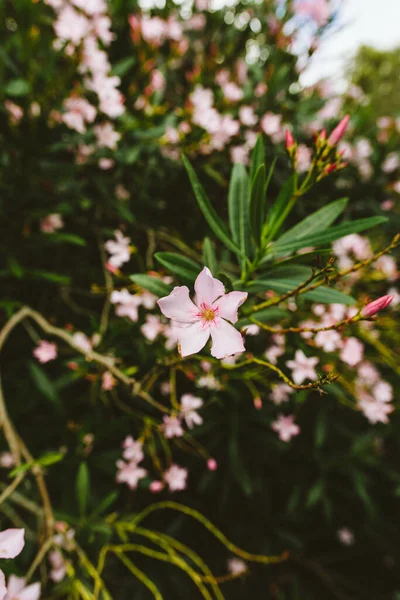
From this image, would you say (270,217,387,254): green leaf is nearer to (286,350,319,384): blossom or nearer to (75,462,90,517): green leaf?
(286,350,319,384): blossom

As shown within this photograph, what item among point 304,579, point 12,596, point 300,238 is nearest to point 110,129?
point 300,238

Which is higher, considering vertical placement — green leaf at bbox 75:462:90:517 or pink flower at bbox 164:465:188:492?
green leaf at bbox 75:462:90:517

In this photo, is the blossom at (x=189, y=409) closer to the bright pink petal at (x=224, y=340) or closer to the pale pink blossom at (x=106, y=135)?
the bright pink petal at (x=224, y=340)

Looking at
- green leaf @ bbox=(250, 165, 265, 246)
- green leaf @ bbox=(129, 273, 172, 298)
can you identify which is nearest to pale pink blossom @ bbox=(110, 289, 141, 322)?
green leaf @ bbox=(129, 273, 172, 298)

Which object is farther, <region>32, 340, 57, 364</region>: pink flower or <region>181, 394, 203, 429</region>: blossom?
<region>32, 340, 57, 364</region>: pink flower

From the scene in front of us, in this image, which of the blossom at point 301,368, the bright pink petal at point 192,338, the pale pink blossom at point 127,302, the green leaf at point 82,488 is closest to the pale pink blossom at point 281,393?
the blossom at point 301,368

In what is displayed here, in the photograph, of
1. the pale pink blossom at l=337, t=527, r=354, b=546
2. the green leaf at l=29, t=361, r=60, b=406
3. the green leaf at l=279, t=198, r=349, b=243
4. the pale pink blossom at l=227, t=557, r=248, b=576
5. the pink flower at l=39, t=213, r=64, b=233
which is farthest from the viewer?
the pale pink blossom at l=337, t=527, r=354, b=546
